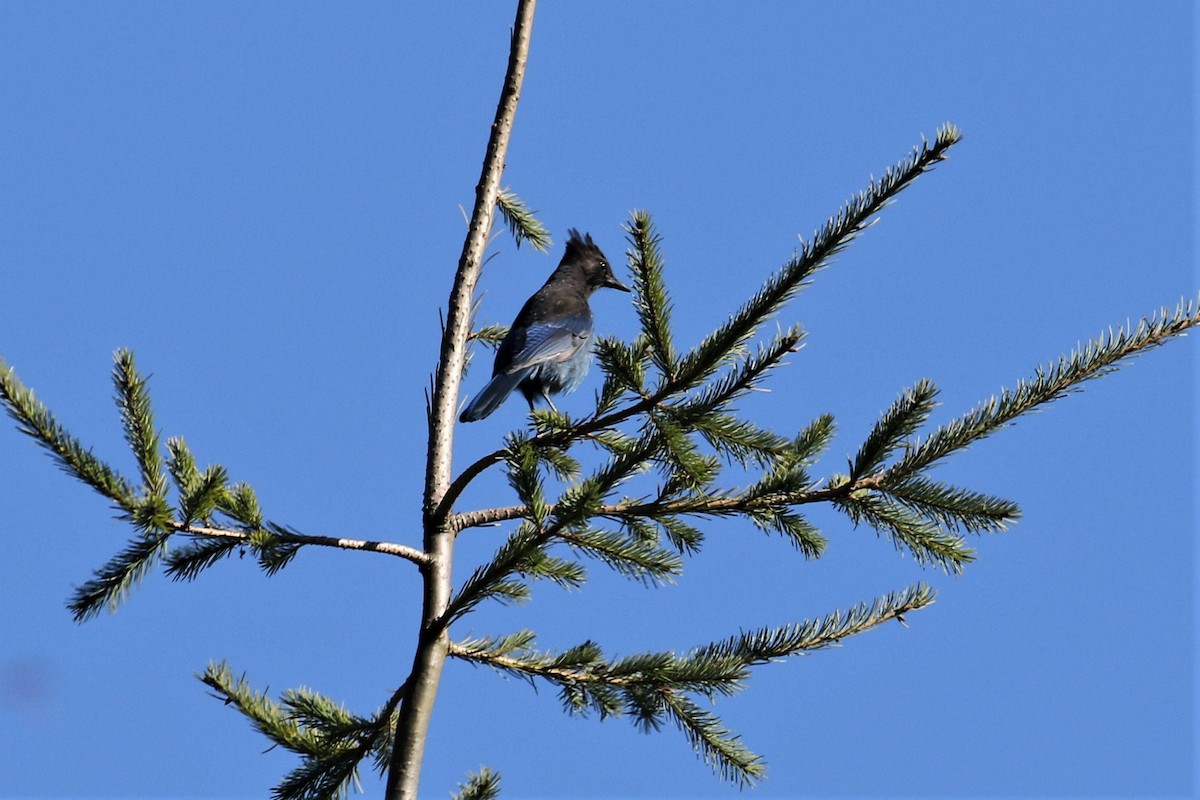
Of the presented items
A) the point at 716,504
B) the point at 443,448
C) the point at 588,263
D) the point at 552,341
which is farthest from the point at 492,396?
the point at 588,263

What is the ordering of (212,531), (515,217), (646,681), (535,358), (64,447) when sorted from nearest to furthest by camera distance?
(64,447)
(212,531)
(646,681)
(515,217)
(535,358)

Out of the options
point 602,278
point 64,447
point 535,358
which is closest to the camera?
point 64,447

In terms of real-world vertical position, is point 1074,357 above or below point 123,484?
above

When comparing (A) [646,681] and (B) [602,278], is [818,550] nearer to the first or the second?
(A) [646,681]

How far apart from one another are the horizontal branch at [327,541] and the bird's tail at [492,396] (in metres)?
1.36

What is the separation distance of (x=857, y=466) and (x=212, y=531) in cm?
133

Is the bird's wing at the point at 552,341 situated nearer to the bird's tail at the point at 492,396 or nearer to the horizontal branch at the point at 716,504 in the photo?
the bird's tail at the point at 492,396

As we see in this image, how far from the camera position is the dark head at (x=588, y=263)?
615 cm

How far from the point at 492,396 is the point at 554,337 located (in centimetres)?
59

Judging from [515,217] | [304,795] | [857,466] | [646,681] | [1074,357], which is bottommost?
[304,795]

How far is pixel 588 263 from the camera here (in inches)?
244

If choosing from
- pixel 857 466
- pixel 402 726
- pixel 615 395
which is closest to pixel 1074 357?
pixel 857 466

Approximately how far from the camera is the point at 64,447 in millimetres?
2439

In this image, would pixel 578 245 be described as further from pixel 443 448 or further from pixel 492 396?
pixel 443 448
